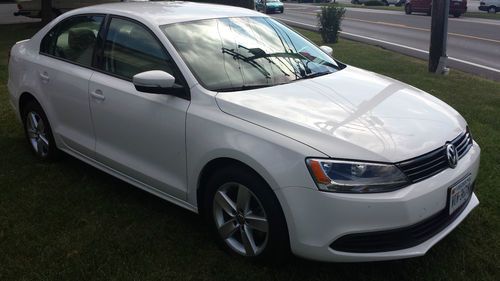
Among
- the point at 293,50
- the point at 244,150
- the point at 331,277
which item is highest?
the point at 293,50

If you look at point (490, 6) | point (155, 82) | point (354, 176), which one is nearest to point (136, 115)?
point (155, 82)

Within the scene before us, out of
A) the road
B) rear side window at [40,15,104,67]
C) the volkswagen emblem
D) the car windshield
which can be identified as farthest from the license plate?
the road

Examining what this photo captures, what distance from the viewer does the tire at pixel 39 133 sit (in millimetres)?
4750

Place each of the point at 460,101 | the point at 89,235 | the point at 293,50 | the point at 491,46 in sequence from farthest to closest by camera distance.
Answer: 1. the point at 491,46
2. the point at 460,101
3. the point at 293,50
4. the point at 89,235

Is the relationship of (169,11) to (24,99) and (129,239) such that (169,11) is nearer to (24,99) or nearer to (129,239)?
(129,239)

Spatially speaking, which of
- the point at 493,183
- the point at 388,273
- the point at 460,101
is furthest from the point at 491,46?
the point at 388,273

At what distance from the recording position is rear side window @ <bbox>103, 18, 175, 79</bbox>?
3.63 metres

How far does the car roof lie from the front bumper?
1.77m

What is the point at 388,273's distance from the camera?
10.1 ft

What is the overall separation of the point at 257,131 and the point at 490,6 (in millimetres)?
34397

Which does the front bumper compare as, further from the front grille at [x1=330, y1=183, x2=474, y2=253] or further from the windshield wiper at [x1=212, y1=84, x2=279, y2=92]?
the windshield wiper at [x1=212, y1=84, x2=279, y2=92]

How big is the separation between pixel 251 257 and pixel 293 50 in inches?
69.5

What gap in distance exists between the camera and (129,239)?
11.6ft

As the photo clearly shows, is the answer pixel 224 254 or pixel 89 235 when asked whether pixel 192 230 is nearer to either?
pixel 224 254
